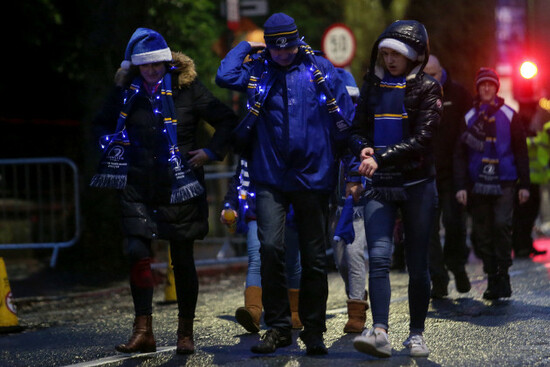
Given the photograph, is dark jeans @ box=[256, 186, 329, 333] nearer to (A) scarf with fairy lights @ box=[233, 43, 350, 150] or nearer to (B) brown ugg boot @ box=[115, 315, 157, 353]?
(A) scarf with fairy lights @ box=[233, 43, 350, 150]

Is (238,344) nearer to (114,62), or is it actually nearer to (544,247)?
(114,62)

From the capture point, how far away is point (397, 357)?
21.0ft

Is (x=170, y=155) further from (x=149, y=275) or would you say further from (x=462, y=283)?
(x=462, y=283)

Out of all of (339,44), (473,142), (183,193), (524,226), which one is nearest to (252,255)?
(183,193)

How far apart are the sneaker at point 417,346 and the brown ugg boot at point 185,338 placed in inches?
51.6

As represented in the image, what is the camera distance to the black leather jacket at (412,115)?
6.41 meters

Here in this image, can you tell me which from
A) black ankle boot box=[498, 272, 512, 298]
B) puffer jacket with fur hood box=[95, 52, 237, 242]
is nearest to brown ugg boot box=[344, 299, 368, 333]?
puffer jacket with fur hood box=[95, 52, 237, 242]

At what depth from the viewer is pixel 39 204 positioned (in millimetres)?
13305

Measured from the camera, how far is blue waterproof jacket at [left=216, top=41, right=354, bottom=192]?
6535 mm

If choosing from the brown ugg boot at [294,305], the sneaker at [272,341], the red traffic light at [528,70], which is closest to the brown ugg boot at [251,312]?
the brown ugg boot at [294,305]

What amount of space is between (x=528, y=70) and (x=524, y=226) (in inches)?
181

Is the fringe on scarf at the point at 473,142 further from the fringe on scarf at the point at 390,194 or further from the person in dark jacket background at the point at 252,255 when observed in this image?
the fringe on scarf at the point at 390,194

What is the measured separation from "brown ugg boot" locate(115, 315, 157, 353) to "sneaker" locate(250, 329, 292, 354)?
0.66 m

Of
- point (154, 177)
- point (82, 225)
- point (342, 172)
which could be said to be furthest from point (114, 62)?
point (154, 177)
